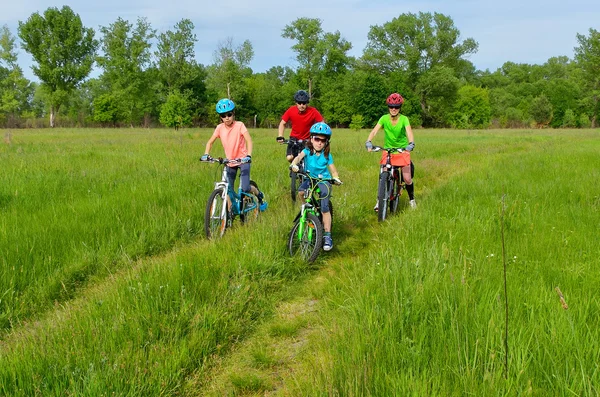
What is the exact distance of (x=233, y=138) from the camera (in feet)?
21.2

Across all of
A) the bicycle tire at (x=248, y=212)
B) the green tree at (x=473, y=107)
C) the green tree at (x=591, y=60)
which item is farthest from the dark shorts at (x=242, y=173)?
the green tree at (x=591, y=60)

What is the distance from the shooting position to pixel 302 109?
8.17m

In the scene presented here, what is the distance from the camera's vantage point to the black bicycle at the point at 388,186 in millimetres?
7160

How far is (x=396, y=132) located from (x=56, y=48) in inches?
2693

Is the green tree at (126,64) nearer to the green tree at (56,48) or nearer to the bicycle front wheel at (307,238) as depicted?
the green tree at (56,48)

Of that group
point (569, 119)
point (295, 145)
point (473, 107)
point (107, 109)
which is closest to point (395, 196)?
point (295, 145)

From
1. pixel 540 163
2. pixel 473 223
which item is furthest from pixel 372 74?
pixel 473 223

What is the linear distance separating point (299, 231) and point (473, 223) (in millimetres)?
2407

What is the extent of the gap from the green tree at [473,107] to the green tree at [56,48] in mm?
62765

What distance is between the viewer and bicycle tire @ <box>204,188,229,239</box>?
589 cm

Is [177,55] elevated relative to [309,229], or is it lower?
elevated

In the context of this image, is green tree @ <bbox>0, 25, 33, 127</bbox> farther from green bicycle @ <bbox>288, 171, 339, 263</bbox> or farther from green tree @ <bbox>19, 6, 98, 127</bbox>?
green bicycle @ <bbox>288, 171, 339, 263</bbox>

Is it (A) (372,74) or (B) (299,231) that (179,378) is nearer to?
(B) (299,231)

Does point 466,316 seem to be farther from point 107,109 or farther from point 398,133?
point 107,109
